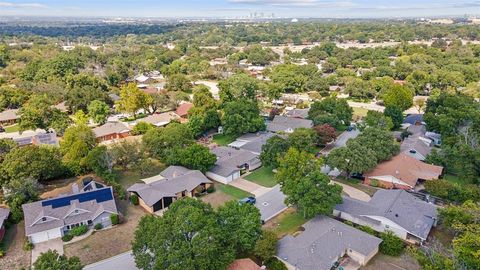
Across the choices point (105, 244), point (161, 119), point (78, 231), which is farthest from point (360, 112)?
point (78, 231)

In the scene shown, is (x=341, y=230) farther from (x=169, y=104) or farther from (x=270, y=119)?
(x=169, y=104)

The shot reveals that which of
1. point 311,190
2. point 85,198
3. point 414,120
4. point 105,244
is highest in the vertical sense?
point 311,190

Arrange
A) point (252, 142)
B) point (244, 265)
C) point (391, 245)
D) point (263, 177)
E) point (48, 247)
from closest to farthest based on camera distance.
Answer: point (244, 265), point (391, 245), point (48, 247), point (263, 177), point (252, 142)

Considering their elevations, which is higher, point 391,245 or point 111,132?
point 391,245

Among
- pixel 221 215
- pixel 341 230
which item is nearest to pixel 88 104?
pixel 221 215

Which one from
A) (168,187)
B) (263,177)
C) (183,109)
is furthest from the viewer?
(183,109)

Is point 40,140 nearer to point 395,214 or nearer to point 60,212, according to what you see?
point 60,212
